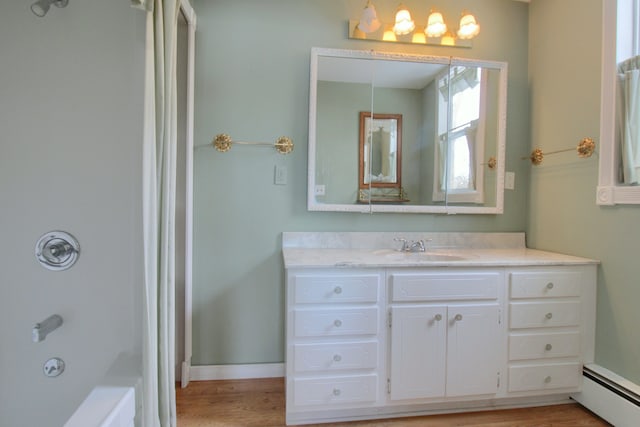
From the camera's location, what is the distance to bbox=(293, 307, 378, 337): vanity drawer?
1.41 meters

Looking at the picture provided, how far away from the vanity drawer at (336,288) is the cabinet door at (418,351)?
155mm

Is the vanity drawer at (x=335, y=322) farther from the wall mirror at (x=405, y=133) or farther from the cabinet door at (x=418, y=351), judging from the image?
the wall mirror at (x=405, y=133)

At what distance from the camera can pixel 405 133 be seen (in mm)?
1940

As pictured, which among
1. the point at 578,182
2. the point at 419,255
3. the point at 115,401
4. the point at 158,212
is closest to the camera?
the point at 115,401

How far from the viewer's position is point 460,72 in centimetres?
198

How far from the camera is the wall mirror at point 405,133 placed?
74.1 inches

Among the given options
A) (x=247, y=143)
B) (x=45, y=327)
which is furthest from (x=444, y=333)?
(x=45, y=327)

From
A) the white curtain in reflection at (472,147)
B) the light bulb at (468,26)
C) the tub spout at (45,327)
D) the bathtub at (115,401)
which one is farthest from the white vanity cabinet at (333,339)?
the light bulb at (468,26)

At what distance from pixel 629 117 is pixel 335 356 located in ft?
5.92

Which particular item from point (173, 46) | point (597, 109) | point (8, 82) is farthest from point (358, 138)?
point (8, 82)

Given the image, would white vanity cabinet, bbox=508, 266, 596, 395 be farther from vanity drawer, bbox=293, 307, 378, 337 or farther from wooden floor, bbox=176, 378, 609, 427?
vanity drawer, bbox=293, 307, 378, 337

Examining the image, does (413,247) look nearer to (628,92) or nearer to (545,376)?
(545,376)

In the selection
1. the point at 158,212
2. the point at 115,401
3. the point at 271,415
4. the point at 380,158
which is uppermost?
the point at 380,158

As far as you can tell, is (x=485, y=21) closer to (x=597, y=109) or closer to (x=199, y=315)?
(x=597, y=109)
